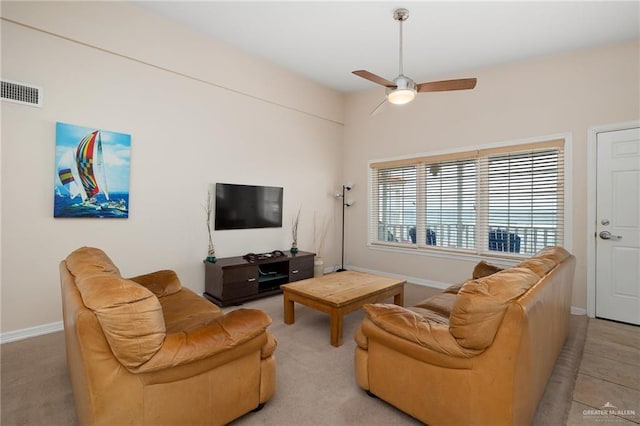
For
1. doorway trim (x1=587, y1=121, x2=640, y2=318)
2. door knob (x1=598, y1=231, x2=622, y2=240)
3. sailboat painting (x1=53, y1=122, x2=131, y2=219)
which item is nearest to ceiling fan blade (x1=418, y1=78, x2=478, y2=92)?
doorway trim (x1=587, y1=121, x2=640, y2=318)

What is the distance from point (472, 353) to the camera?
1476mm

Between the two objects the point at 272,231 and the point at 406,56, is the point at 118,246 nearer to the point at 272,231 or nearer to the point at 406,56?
the point at 272,231

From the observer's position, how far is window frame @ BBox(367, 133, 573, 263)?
3751 millimetres

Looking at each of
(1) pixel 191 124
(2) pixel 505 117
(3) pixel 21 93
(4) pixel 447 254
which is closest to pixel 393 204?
(4) pixel 447 254

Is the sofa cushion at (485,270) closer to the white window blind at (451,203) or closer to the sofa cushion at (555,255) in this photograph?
the sofa cushion at (555,255)

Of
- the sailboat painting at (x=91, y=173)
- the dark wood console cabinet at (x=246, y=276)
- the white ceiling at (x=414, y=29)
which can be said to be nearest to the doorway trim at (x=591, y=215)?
the white ceiling at (x=414, y=29)

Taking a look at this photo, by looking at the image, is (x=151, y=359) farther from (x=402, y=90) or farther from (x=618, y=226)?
(x=618, y=226)

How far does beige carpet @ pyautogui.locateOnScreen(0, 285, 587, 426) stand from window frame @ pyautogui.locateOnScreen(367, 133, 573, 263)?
1404 mm

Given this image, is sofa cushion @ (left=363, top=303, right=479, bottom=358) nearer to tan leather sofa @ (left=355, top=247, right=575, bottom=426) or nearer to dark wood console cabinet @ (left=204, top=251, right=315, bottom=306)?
tan leather sofa @ (left=355, top=247, right=575, bottom=426)

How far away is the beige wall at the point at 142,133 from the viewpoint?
279 centimetres

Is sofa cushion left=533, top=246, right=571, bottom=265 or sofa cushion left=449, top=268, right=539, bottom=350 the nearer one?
sofa cushion left=449, top=268, right=539, bottom=350

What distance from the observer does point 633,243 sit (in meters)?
3.38

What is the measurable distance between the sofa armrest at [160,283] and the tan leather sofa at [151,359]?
938mm

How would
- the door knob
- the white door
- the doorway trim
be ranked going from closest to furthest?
the white door → the door knob → the doorway trim
